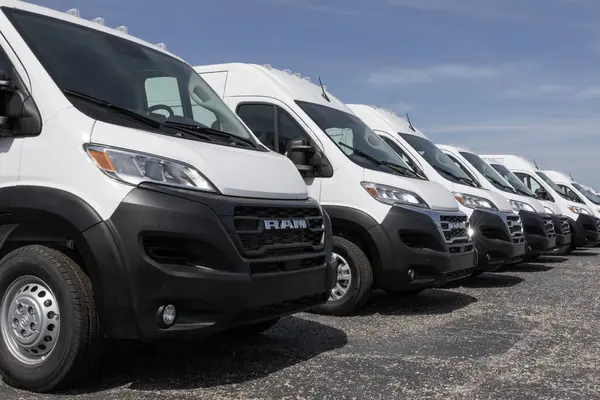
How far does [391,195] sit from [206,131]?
2380 mm

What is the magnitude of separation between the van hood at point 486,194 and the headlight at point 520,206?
1.32 meters

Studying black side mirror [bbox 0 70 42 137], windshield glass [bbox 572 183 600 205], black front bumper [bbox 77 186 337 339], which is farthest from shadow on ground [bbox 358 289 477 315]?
windshield glass [bbox 572 183 600 205]

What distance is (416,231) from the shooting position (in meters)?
6.29

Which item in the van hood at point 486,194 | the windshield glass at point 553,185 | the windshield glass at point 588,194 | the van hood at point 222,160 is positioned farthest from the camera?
the windshield glass at point 588,194

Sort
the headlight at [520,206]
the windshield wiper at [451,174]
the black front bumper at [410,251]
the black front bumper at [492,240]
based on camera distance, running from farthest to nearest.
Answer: the headlight at [520,206] < the windshield wiper at [451,174] < the black front bumper at [492,240] < the black front bumper at [410,251]

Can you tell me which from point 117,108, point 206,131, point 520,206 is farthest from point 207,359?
point 520,206

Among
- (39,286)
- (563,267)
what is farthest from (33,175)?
(563,267)

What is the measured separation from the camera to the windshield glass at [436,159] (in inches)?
367

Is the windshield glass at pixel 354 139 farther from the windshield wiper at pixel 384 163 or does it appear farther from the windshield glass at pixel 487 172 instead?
the windshield glass at pixel 487 172

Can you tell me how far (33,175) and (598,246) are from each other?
59.8ft

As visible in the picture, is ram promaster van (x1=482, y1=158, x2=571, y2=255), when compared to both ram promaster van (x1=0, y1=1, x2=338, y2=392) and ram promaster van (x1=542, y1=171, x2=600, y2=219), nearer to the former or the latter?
ram promaster van (x1=542, y1=171, x2=600, y2=219)

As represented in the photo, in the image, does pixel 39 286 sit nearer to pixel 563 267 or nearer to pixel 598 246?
pixel 563 267

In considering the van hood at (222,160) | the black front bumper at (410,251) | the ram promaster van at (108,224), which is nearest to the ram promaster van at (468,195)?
the black front bumper at (410,251)

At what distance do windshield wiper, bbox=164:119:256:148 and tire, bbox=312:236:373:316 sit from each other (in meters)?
1.77
